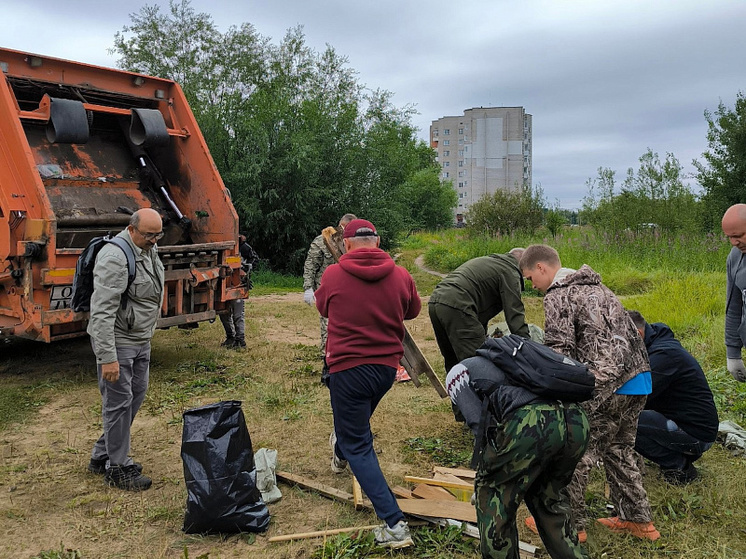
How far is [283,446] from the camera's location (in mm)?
4773

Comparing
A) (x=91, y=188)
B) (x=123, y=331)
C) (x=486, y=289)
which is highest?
(x=91, y=188)

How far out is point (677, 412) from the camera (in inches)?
160

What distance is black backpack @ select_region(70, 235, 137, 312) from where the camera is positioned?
3896 millimetres

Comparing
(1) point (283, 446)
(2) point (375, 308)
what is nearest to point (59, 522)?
(1) point (283, 446)

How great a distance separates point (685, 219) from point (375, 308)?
14.4m

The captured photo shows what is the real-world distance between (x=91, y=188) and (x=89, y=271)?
329cm

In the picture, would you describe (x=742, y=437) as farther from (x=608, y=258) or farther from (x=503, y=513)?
(x=608, y=258)

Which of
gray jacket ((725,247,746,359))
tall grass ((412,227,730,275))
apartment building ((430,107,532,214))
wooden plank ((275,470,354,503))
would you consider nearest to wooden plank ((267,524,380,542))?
wooden plank ((275,470,354,503))

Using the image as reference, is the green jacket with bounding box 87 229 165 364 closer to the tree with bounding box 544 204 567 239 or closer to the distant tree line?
the distant tree line

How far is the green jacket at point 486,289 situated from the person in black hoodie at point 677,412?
100cm

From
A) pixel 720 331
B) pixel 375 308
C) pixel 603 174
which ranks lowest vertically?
pixel 720 331

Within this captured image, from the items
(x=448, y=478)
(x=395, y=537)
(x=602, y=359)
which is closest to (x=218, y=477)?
(x=395, y=537)

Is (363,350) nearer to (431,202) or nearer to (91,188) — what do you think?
(91,188)

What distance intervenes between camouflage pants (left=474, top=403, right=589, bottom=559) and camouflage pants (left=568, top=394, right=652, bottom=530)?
479 mm
